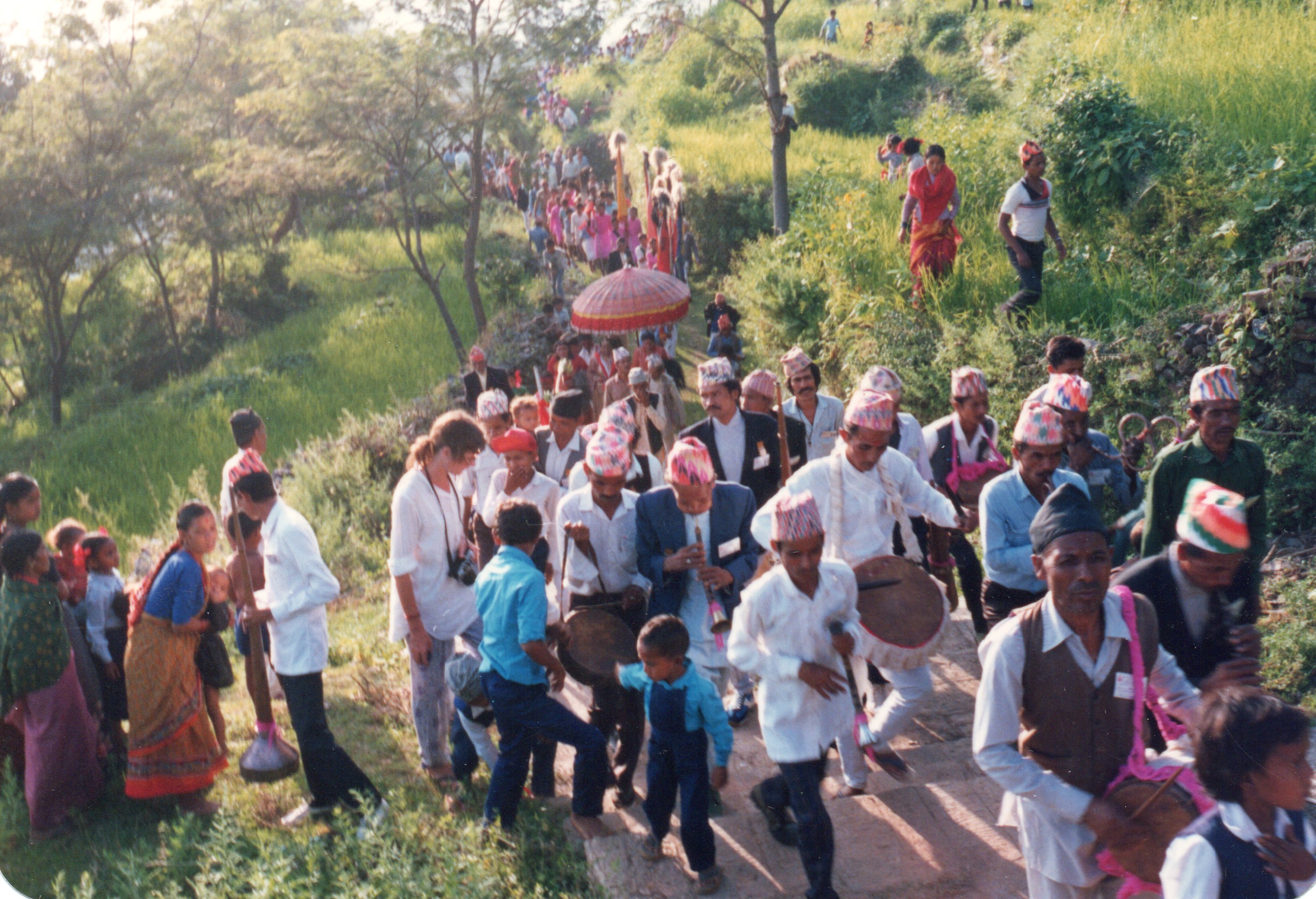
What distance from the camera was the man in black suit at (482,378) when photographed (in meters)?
10.0

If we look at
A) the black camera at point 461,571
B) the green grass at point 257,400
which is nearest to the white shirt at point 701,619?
the black camera at point 461,571

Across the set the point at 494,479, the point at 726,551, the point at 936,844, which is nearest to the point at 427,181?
the point at 494,479

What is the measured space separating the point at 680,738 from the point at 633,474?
6.73 feet

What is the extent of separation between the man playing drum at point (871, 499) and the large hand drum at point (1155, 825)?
1.64 m

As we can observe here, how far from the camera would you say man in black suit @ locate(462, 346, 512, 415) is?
10.0 m

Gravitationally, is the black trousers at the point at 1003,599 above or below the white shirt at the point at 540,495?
below

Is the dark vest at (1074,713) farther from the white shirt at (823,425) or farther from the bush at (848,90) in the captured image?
the bush at (848,90)

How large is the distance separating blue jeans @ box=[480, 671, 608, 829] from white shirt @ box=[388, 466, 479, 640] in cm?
72

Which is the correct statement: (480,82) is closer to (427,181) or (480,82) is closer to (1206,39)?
(427,181)

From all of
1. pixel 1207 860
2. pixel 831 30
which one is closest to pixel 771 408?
pixel 1207 860

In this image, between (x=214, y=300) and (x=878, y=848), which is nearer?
(x=878, y=848)

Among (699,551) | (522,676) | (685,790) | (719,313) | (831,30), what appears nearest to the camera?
(685,790)

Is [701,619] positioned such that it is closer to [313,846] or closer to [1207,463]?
[313,846]

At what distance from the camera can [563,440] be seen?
6656mm
